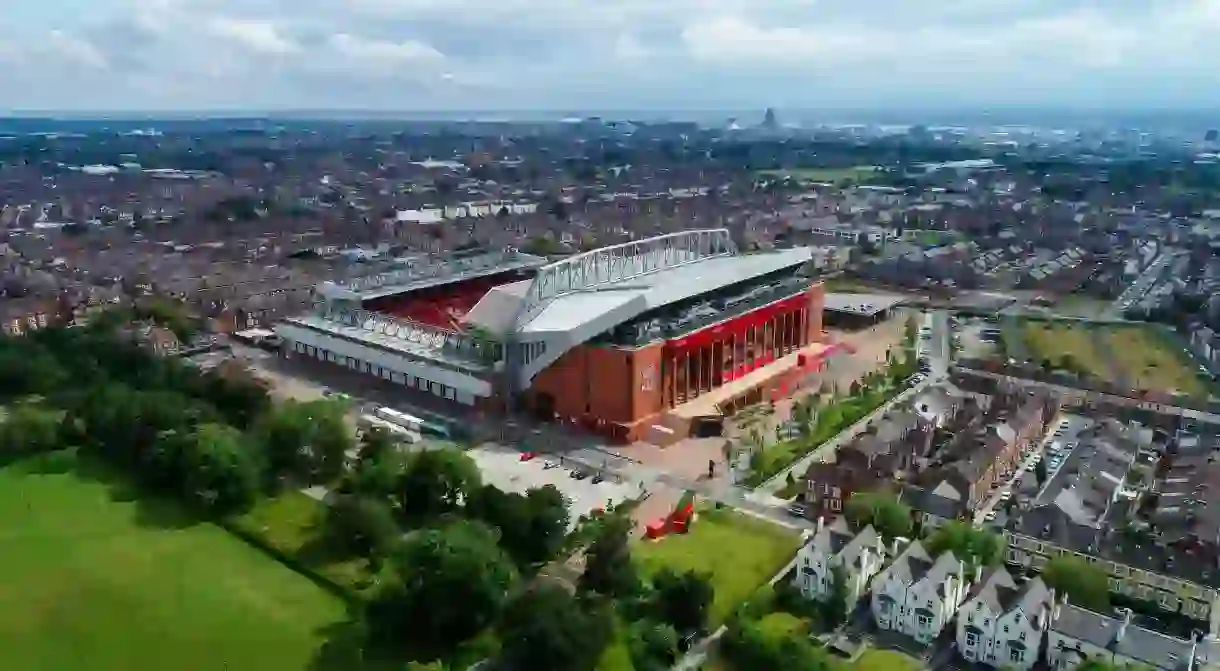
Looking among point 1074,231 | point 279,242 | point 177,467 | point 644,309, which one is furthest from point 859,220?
point 177,467

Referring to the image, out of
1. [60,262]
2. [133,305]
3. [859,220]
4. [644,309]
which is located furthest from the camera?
[859,220]

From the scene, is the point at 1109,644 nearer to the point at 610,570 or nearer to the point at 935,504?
the point at 935,504

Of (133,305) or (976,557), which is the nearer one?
(976,557)

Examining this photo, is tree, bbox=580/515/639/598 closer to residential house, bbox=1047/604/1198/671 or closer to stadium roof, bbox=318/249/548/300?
residential house, bbox=1047/604/1198/671

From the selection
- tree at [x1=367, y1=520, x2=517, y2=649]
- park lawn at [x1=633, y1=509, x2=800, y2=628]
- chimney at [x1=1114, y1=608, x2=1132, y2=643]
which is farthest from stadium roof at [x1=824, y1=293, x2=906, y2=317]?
tree at [x1=367, y1=520, x2=517, y2=649]

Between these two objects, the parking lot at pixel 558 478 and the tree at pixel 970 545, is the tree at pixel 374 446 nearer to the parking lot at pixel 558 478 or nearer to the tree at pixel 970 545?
the parking lot at pixel 558 478

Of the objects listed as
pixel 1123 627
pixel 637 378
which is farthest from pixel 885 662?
pixel 637 378

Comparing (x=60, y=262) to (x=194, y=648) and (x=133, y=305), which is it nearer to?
(x=133, y=305)
